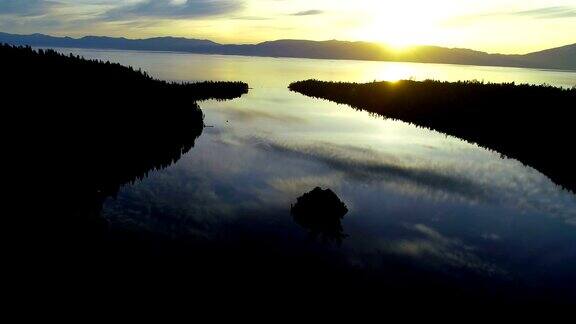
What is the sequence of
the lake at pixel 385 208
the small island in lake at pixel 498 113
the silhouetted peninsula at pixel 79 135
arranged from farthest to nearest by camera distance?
the small island in lake at pixel 498 113 → the silhouetted peninsula at pixel 79 135 → the lake at pixel 385 208

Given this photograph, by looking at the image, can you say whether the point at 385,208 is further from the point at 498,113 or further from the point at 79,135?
the point at 498,113

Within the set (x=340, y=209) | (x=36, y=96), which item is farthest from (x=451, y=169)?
(x=36, y=96)

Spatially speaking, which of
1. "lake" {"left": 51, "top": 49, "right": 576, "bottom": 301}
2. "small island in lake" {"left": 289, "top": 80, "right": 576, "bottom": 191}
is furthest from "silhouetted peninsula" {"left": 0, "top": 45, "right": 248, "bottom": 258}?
"small island in lake" {"left": 289, "top": 80, "right": 576, "bottom": 191}

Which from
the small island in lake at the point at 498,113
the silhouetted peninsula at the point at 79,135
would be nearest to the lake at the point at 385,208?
the silhouetted peninsula at the point at 79,135

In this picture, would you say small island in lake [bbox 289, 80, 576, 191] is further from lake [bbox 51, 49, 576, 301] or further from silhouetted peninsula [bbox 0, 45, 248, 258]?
silhouetted peninsula [bbox 0, 45, 248, 258]

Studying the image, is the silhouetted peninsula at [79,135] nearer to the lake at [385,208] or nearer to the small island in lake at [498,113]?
the lake at [385,208]

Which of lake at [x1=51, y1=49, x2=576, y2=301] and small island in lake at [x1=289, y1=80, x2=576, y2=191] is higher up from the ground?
small island in lake at [x1=289, y1=80, x2=576, y2=191]

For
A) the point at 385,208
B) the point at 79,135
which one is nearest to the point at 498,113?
the point at 385,208
